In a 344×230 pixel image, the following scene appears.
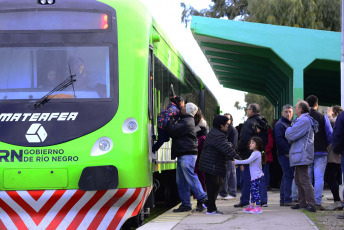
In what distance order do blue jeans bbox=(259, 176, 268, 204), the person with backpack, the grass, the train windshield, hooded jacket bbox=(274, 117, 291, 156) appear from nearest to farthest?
the train windshield < the grass < hooded jacket bbox=(274, 117, 291, 156) < the person with backpack < blue jeans bbox=(259, 176, 268, 204)

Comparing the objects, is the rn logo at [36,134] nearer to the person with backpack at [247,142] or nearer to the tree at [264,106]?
the person with backpack at [247,142]

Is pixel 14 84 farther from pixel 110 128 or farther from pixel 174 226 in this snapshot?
pixel 174 226

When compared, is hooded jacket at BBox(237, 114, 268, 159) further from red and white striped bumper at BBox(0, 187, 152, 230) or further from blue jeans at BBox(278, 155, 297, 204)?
red and white striped bumper at BBox(0, 187, 152, 230)

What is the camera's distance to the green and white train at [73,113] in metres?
7.79

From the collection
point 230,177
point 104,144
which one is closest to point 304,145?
point 104,144

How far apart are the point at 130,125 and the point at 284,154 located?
4264 mm

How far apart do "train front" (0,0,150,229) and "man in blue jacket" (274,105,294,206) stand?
12.4ft

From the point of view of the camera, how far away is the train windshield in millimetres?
8156

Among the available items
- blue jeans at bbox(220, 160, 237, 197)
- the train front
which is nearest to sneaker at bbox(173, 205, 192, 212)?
the train front

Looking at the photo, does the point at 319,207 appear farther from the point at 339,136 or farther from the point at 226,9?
the point at 226,9

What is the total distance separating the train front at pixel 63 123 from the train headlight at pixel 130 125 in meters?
0.01

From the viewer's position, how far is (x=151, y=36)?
897 centimetres

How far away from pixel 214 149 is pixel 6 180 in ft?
11.4

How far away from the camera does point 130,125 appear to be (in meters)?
8.07
